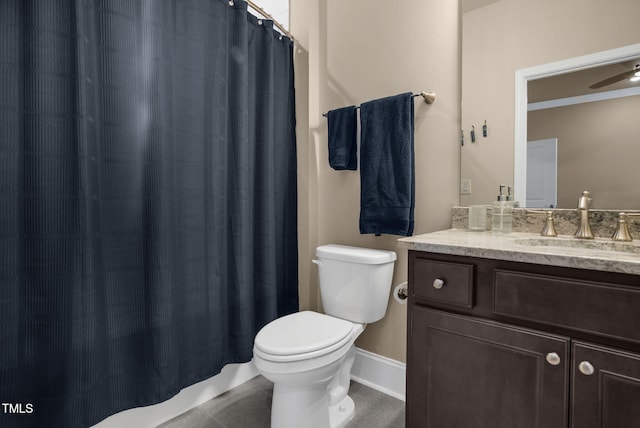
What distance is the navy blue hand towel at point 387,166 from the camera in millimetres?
1605

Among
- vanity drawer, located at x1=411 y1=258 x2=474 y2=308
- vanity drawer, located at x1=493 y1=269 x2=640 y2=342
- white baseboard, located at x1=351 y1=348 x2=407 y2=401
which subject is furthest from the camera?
white baseboard, located at x1=351 y1=348 x2=407 y2=401

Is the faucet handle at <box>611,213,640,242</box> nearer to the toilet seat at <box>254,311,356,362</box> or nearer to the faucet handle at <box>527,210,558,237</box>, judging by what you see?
the faucet handle at <box>527,210,558,237</box>

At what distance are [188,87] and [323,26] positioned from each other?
1002 millimetres

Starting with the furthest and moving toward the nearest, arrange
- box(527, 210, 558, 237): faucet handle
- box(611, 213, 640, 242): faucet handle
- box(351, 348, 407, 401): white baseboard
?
box(351, 348, 407, 401): white baseboard, box(527, 210, 558, 237): faucet handle, box(611, 213, 640, 242): faucet handle

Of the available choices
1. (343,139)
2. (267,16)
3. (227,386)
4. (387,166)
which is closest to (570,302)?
(387,166)

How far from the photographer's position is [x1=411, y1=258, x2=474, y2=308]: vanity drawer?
41.7 inches

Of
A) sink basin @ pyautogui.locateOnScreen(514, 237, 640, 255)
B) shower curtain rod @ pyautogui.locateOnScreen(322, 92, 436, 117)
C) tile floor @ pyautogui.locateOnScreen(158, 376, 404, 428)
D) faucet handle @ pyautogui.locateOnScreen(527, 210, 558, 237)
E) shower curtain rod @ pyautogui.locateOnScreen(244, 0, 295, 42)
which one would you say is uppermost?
shower curtain rod @ pyautogui.locateOnScreen(244, 0, 295, 42)

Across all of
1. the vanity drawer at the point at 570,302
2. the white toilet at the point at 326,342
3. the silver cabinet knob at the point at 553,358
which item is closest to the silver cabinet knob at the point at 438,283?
the vanity drawer at the point at 570,302

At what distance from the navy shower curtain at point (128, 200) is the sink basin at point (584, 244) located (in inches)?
49.1

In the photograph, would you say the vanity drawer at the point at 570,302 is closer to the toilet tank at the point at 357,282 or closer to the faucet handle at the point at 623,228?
the faucet handle at the point at 623,228

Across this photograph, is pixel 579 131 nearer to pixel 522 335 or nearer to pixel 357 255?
pixel 522 335

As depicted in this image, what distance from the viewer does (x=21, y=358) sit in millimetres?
1096

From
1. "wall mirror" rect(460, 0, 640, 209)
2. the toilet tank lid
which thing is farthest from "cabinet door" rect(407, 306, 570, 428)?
Answer: "wall mirror" rect(460, 0, 640, 209)

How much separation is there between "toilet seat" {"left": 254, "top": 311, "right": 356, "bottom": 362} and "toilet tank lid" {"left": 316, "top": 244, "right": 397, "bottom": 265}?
12.0 inches
